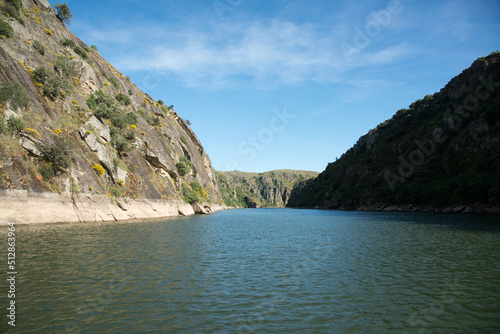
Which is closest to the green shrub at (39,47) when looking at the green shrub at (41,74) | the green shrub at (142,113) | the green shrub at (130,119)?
the green shrub at (41,74)

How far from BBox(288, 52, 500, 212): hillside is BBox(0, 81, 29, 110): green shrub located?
3260 inches

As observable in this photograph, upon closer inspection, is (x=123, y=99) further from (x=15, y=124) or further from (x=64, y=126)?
(x=15, y=124)

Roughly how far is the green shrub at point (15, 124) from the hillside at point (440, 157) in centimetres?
8153

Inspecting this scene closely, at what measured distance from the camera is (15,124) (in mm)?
31469

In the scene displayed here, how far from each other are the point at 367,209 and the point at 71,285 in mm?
117948

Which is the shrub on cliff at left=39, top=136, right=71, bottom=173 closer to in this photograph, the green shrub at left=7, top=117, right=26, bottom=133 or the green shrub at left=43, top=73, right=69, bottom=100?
the green shrub at left=7, top=117, right=26, bottom=133

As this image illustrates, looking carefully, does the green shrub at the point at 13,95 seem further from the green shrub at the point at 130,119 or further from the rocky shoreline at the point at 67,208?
the green shrub at the point at 130,119

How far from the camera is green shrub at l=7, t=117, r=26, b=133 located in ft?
102

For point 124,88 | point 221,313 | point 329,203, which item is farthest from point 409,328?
point 329,203

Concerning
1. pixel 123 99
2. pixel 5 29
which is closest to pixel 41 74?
pixel 5 29

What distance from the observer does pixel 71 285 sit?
12.6m

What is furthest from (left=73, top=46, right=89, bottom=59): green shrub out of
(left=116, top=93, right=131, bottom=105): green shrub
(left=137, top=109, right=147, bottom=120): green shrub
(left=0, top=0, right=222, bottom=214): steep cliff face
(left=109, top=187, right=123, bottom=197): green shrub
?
(left=109, top=187, right=123, bottom=197): green shrub

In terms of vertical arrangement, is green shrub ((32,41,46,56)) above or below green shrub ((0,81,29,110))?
above

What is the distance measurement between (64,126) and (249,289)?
134 ft
